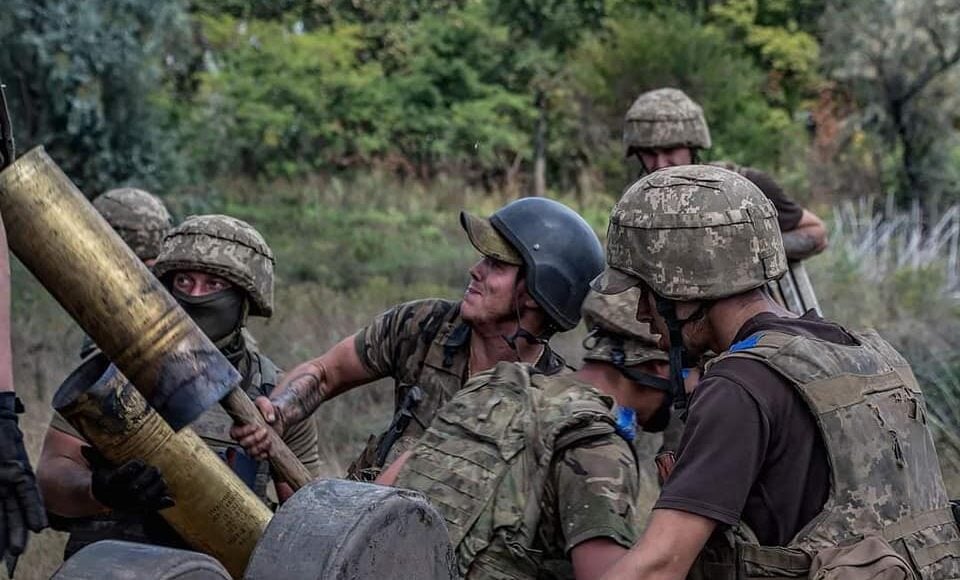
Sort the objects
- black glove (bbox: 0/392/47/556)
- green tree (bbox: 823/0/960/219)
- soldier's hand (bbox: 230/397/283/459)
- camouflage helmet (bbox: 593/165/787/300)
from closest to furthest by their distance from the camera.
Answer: black glove (bbox: 0/392/47/556) → camouflage helmet (bbox: 593/165/787/300) → soldier's hand (bbox: 230/397/283/459) → green tree (bbox: 823/0/960/219)

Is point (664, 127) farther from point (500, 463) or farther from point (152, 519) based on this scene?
point (500, 463)

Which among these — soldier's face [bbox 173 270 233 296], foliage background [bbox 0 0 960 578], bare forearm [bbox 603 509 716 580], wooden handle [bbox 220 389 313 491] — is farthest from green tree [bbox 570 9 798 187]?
bare forearm [bbox 603 509 716 580]

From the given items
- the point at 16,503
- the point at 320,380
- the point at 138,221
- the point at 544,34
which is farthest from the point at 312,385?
the point at 544,34

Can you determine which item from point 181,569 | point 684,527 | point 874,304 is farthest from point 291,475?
point 874,304

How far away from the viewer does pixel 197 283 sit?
4.87 m

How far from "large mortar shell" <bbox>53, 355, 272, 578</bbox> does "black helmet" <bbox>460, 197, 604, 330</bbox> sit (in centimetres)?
115

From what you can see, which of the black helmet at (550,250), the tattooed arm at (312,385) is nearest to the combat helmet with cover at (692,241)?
the black helmet at (550,250)

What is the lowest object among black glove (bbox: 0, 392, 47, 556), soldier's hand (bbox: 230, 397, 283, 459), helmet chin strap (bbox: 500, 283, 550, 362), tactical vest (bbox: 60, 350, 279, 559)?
tactical vest (bbox: 60, 350, 279, 559)

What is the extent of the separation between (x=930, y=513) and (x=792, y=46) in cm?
2201

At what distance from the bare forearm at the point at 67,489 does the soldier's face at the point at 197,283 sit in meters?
0.71

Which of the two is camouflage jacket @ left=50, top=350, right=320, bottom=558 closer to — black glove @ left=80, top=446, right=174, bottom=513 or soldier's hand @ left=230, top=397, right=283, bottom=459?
black glove @ left=80, top=446, right=174, bottom=513

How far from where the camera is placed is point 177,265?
4.83 meters

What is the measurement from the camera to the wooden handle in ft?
11.4

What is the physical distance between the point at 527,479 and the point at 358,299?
9.13m
